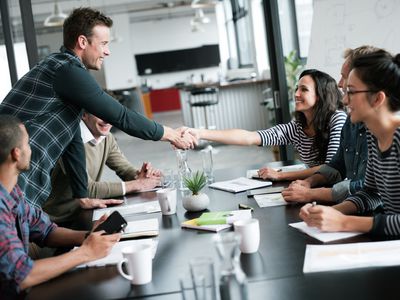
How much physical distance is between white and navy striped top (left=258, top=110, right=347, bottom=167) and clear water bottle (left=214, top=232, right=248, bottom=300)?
1.59 m

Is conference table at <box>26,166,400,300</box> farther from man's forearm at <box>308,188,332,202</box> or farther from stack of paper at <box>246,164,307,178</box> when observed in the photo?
stack of paper at <box>246,164,307,178</box>

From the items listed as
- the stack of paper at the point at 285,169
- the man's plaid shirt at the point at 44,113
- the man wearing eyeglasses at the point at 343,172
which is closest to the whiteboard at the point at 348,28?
the man wearing eyeglasses at the point at 343,172

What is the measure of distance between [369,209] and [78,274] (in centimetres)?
99

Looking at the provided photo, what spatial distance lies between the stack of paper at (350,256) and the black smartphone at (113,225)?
600 millimetres

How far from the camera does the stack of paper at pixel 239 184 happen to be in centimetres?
221

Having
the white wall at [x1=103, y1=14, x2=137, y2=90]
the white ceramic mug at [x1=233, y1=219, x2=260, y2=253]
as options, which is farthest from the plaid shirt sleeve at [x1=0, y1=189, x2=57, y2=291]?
the white wall at [x1=103, y1=14, x2=137, y2=90]

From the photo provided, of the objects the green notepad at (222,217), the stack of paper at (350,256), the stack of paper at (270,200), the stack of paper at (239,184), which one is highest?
the stack of paper at (350,256)

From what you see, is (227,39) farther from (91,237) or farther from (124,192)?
(91,237)

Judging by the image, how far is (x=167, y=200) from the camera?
6.31 ft

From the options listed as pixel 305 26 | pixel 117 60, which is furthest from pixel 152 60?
pixel 305 26

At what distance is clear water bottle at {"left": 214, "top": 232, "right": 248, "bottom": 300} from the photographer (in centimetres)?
90

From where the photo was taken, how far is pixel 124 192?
2455 mm

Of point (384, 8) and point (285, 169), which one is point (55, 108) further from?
point (384, 8)

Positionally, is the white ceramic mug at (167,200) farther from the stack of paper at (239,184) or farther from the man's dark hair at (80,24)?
the man's dark hair at (80,24)
